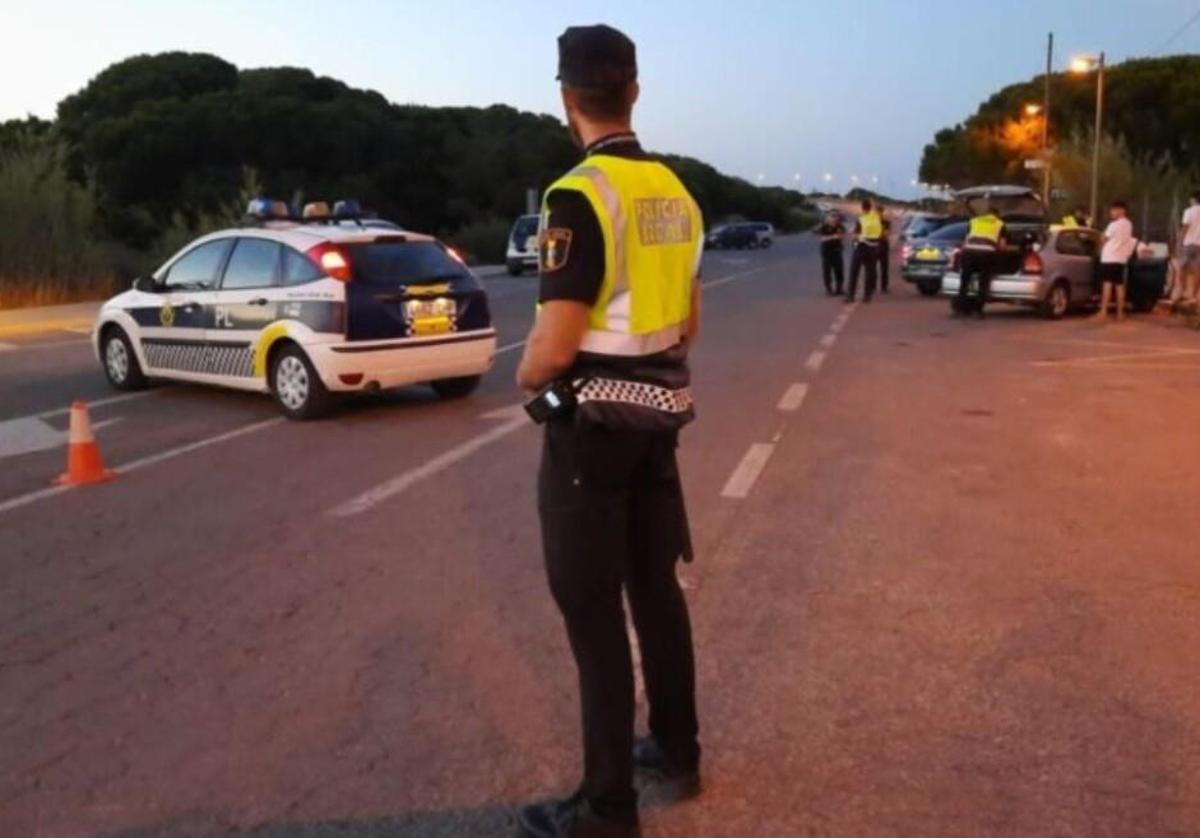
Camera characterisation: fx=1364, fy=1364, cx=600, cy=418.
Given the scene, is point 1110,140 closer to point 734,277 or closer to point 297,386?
point 734,277

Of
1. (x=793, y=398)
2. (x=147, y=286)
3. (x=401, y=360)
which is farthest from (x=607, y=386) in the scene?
(x=147, y=286)

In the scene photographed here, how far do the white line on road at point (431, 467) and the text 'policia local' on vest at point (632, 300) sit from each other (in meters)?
4.46

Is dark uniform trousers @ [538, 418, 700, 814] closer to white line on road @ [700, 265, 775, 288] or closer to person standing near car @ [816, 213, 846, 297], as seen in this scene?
person standing near car @ [816, 213, 846, 297]

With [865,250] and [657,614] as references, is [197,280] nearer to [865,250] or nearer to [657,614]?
[657,614]

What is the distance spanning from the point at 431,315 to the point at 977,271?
491 inches

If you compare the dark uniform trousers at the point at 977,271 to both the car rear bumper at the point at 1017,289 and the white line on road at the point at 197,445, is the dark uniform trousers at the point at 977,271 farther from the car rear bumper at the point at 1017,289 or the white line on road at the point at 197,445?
the white line on road at the point at 197,445

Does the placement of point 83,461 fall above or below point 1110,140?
below

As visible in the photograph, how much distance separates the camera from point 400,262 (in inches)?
440

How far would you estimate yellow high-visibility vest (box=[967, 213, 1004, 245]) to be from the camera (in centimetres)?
2081

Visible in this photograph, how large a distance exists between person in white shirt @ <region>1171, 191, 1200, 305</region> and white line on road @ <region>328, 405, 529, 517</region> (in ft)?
41.7

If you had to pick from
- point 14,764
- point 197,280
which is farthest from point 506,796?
point 197,280

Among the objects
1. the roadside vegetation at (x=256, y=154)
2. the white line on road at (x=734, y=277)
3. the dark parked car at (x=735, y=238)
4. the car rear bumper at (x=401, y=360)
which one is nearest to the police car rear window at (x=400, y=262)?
the car rear bumper at (x=401, y=360)

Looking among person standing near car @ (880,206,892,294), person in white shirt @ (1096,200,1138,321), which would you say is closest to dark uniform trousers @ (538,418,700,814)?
person in white shirt @ (1096,200,1138,321)

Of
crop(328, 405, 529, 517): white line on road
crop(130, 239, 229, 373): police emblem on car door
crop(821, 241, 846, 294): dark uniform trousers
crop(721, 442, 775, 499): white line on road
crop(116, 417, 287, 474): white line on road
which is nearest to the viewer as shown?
crop(328, 405, 529, 517): white line on road
